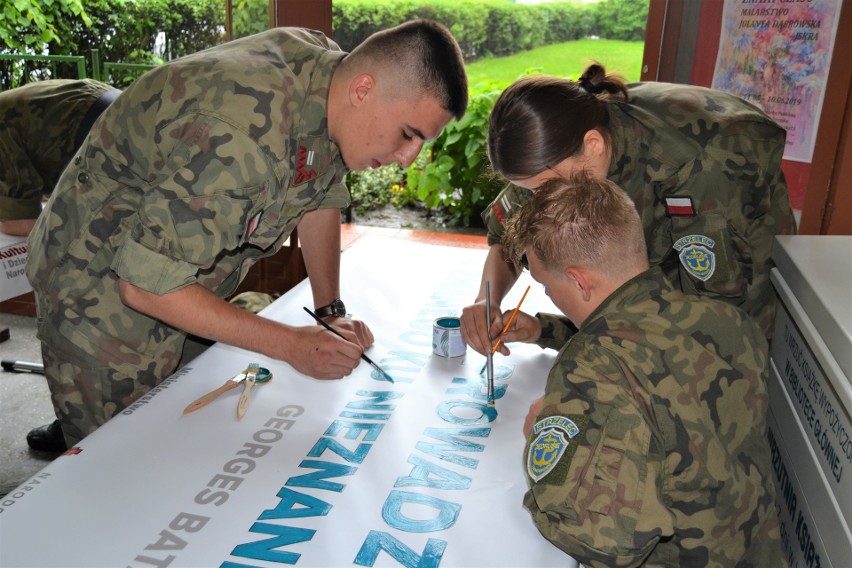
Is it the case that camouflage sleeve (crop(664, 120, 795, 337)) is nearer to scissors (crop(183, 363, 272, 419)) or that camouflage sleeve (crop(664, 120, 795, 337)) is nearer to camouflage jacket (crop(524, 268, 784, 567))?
camouflage jacket (crop(524, 268, 784, 567))

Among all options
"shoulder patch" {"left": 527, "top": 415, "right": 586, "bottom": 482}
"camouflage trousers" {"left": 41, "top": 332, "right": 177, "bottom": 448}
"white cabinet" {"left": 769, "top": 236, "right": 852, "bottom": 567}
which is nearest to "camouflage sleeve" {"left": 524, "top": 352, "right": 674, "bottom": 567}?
"shoulder patch" {"left": 527, "top": 415, "right": 586, "bottom": 482}

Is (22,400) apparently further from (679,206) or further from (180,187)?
(679,206)

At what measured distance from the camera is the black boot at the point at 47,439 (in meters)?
2.86

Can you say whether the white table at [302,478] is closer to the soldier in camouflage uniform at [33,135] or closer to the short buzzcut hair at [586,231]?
the short buzzcut hair at [586,231]

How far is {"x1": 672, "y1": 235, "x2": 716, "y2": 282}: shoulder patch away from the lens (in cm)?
172

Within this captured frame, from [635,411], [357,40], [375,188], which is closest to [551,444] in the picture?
[635,411]

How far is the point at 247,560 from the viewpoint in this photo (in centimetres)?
109

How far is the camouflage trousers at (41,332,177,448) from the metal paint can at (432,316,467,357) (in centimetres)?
71

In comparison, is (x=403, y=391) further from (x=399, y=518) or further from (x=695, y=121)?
(x=695, y=121)

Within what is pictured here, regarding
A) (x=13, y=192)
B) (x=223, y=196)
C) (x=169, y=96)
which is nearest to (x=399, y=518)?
(x=223, y=196)

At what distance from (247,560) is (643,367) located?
688mm

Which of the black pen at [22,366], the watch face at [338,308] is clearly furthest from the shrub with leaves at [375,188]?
the watch face at [338,308]

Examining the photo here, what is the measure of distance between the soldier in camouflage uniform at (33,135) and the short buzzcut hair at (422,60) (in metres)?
1.81

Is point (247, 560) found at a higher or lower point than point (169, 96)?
lower
